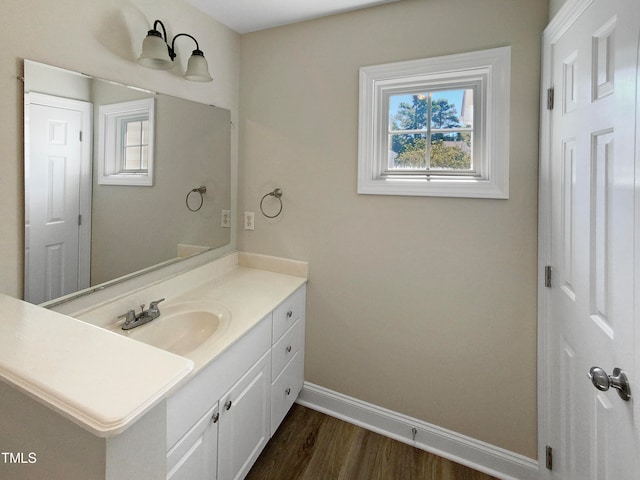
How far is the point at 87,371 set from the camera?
639mm

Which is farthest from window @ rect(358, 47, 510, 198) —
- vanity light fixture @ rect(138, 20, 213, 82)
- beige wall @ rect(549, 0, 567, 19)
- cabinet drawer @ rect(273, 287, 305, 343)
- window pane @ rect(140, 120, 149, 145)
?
window pane @ rect(140, 120, 149, 145)

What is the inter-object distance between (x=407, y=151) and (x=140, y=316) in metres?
1.61

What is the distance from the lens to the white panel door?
81cm

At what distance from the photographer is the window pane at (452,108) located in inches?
66.7

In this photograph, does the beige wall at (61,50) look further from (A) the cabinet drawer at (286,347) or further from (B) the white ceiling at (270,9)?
(A) the cabinet drawer at (286,347)

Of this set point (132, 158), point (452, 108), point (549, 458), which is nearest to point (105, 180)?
point (132, 158)

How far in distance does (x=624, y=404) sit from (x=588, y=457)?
0.39 m

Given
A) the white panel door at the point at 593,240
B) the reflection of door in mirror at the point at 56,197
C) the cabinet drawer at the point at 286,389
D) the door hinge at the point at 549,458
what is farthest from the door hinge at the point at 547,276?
the reflection of door in mirror at the point at 56,197

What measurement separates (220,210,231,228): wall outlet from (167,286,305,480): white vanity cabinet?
0.67m

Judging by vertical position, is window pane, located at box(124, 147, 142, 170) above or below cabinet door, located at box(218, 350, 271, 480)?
above

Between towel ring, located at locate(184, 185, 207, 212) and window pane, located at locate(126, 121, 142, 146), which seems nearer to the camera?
window pane, located at locate(126, 121, 142, 146)

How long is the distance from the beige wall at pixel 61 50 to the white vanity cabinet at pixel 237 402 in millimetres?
765

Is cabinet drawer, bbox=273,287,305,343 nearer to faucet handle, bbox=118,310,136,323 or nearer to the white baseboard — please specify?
the white baseboard

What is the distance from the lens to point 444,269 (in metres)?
1.69
